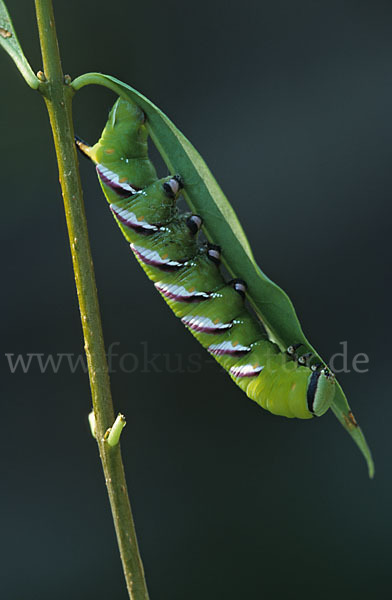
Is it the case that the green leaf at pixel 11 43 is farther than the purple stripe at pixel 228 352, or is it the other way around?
the purple stripe at pixel 228 352

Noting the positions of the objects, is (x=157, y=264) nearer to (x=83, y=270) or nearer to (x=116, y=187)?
(x=116, y=187)

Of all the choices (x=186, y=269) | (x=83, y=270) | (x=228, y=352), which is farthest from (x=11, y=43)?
(x=228, y=352)

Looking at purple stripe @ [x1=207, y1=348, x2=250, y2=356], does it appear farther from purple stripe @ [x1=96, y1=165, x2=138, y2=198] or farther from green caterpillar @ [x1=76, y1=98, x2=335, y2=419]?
purple stripe @ [x1=96, y1=165, x2=138, y2=198]

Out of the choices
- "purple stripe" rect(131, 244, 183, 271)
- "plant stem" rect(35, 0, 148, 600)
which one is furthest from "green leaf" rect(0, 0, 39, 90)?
"purple stripe" rect(131, 244, 183, 271)

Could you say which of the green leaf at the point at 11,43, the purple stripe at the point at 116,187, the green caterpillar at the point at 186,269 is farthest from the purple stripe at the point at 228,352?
the green leaf at the point at 11,43

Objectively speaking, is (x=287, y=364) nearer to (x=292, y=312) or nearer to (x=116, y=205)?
(x=292, y=312)

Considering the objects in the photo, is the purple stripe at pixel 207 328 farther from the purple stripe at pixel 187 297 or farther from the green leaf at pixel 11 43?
the green leaf at pixel 11 43
